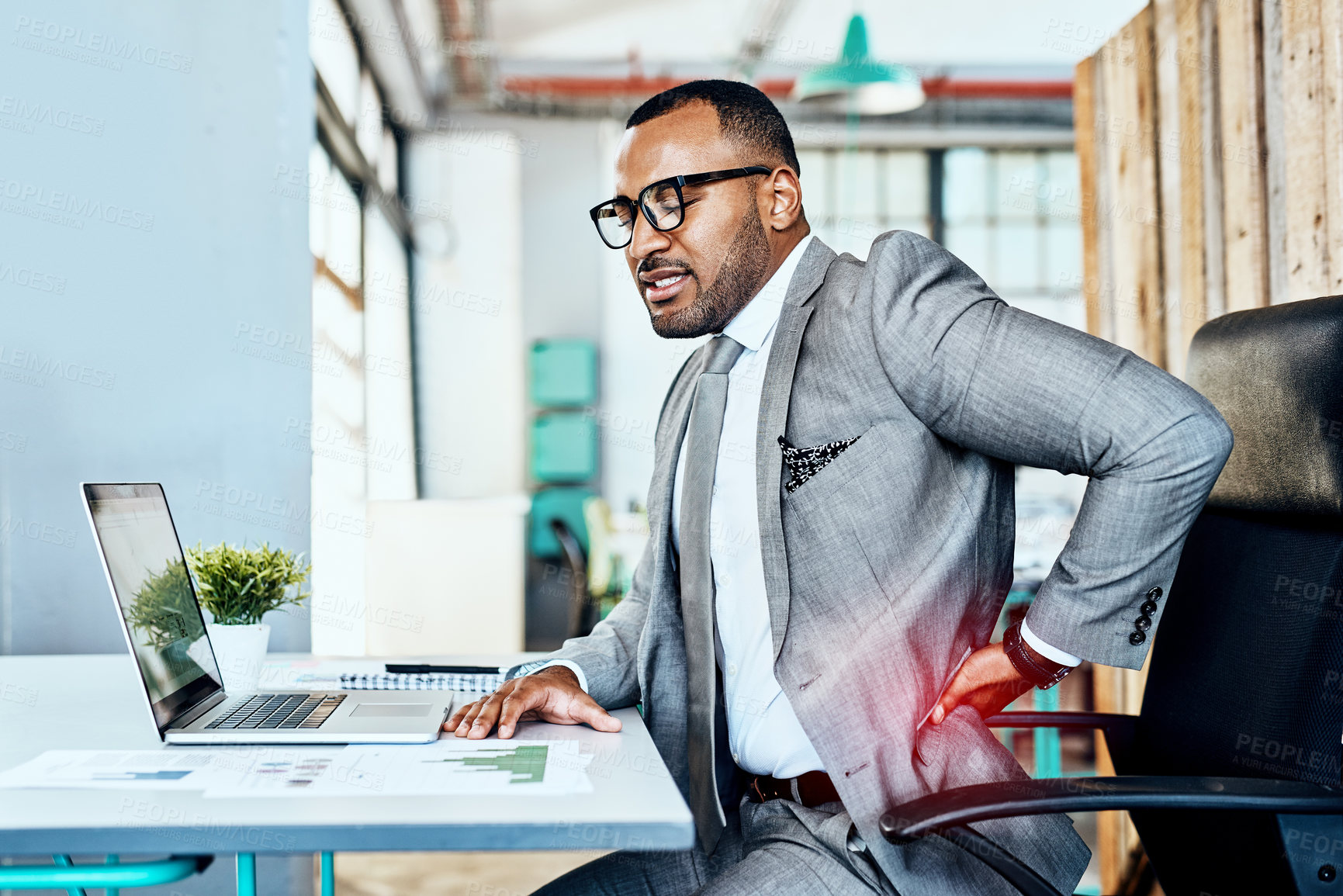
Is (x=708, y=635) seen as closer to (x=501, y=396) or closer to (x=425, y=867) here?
(x=425, y=867)

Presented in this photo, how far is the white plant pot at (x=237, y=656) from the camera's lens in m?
1.53

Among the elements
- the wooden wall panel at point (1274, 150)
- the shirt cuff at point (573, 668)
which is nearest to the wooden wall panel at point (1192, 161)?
the wooden wall panel at point (1274, 150)

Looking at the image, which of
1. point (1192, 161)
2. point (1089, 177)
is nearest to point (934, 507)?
point (1192, 161)

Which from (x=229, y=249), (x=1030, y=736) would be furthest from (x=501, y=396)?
(x=229, y=249)

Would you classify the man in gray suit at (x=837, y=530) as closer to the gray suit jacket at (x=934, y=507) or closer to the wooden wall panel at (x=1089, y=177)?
the gray suit jacket at (x=934, y=507)

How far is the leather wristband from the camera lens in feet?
4.03

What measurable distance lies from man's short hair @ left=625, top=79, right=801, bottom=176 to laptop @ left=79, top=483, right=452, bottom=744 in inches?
34.4

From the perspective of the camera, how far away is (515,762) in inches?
44.1

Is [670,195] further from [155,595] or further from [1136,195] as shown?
→ [1136,195]

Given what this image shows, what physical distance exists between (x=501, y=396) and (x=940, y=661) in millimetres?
7409

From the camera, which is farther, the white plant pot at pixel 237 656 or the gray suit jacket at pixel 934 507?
the white plant pot at pixel 237 656

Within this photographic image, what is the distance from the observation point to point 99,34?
6.59 feet

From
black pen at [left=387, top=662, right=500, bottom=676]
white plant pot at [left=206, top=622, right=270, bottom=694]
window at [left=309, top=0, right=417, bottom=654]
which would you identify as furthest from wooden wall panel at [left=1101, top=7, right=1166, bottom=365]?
window at [left=309, top=0, right=417, bottom=654]

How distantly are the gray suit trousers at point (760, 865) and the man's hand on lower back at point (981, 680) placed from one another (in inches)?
7.2
